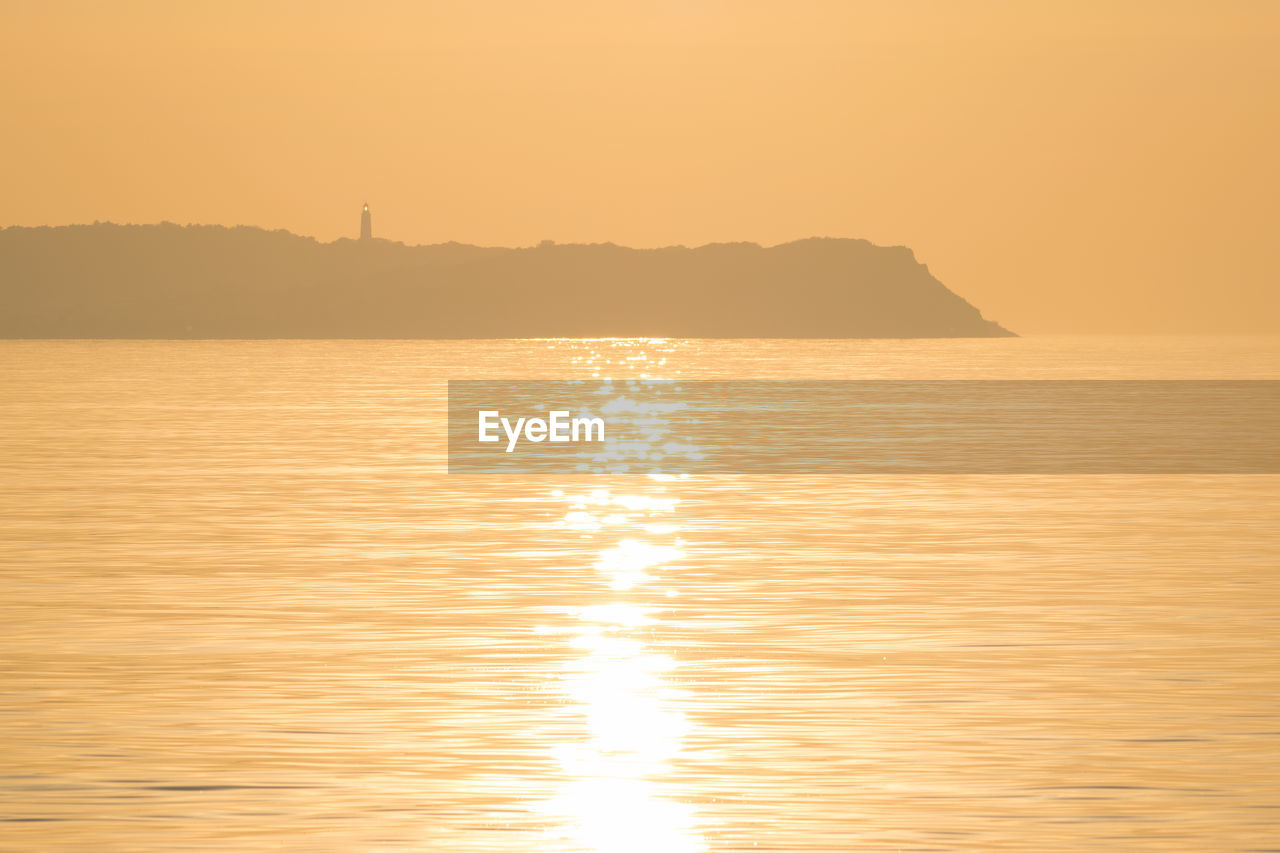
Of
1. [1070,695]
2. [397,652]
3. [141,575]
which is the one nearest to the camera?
[1070,695]

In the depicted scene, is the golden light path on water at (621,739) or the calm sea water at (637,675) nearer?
the golden light path on water at (621,739)

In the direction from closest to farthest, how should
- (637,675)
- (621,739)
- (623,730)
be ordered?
(621,739), (623,730), (637,675)

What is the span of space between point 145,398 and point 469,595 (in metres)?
86.3

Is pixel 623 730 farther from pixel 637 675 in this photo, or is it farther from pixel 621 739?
pixel 637 675

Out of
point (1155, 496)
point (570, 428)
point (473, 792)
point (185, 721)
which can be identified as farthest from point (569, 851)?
point (570, 428)

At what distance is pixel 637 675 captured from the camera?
20641 mm

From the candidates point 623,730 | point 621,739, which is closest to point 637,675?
point 623,730

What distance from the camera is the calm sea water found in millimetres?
14930

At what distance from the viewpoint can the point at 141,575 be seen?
29438mm

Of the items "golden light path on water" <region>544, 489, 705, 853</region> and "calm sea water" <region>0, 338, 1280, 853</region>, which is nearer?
"golden light path on water" <region>544, 489, 705, 853</region>

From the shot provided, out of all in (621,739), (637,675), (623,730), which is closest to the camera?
(621,739)

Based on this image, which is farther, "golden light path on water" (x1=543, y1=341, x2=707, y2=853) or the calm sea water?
the calm sea water

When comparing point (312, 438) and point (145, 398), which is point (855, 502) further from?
point (145, 398)

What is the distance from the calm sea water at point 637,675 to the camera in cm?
1493
